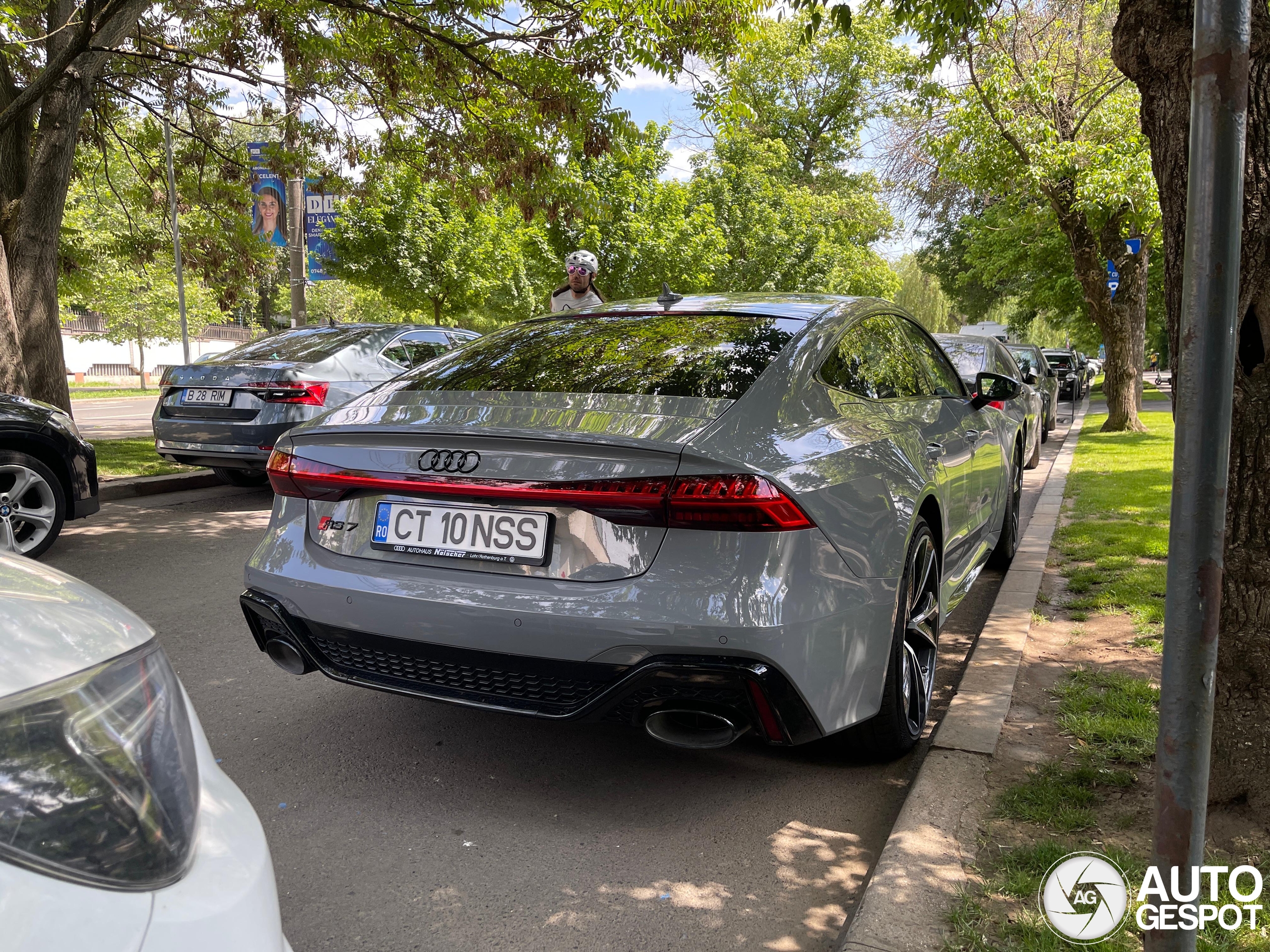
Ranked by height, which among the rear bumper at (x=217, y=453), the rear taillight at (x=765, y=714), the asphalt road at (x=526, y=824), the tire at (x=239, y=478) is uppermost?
the rear bumper at (x=217, y=453)

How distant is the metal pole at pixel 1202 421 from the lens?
166 cm

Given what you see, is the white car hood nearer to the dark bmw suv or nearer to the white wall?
the dark bmw suv

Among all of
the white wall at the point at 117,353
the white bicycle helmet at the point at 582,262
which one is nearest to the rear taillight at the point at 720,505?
the white bicycle helmet at the point at 582,262

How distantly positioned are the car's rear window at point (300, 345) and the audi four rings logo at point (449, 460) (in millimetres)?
6277

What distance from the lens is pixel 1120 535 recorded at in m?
7.12

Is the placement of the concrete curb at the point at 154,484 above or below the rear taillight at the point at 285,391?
below

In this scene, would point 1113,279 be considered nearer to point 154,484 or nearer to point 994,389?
point 994,389

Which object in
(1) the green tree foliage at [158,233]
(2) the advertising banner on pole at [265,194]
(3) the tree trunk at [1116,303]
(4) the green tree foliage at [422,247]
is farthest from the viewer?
(4) the green tree foliage at [422,247]

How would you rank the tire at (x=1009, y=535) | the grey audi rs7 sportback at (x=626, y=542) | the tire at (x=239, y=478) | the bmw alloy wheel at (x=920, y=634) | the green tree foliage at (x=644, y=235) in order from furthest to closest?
the green tree foliage at (x=644, y=235) → the tire at (x=239, y=478) → the tire at (x=1009, y=535) → the bmw alloy wheel at (x=920, y=634) → the grey audi rs7 sportback at (x=626, y=542)

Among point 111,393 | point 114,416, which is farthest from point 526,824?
point 111,393

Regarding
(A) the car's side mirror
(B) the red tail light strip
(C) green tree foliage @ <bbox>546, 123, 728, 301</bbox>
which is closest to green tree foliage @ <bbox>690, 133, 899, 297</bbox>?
(C) green tree foliage @ <bbox>546, 123, 728, 301</bbox>

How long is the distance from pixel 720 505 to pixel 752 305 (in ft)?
4.78

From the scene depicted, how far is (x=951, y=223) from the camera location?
1347 inches

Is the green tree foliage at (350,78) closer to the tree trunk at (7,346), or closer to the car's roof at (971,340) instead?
the tree trunk at (7,346)
